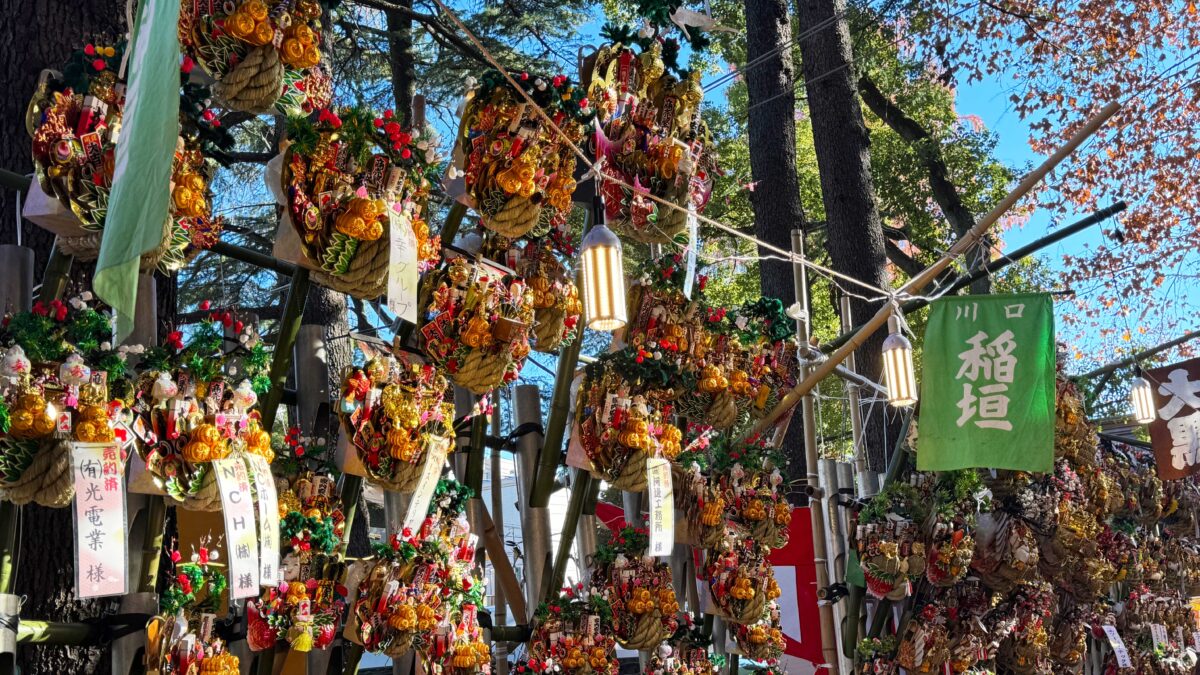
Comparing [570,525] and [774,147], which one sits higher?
[774,147]

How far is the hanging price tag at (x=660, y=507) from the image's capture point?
4.85 m

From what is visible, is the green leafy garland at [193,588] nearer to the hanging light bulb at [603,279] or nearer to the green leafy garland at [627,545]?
the hanging light bulb at [603,279]

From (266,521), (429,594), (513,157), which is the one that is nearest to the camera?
(266,521)

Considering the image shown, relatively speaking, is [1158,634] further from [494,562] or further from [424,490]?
[424,490]

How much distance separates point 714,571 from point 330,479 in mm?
2164

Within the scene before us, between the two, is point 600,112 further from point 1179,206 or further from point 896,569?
point 1179,206

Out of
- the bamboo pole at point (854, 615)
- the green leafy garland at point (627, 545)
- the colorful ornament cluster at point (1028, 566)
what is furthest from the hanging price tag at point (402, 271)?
the bamboo pole at point (854, 615)

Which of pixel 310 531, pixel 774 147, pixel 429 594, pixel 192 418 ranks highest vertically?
pixel 774 147

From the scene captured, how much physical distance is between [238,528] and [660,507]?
2072 mm

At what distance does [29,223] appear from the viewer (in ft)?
13.0

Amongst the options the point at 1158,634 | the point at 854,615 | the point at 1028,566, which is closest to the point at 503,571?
the point at 854,615

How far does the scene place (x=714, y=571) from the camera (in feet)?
17.8

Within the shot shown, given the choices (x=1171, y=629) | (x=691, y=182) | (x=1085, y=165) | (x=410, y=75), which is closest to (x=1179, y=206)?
(x=1085, y=165)

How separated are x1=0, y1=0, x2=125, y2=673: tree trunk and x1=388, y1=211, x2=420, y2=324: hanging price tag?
91cm
